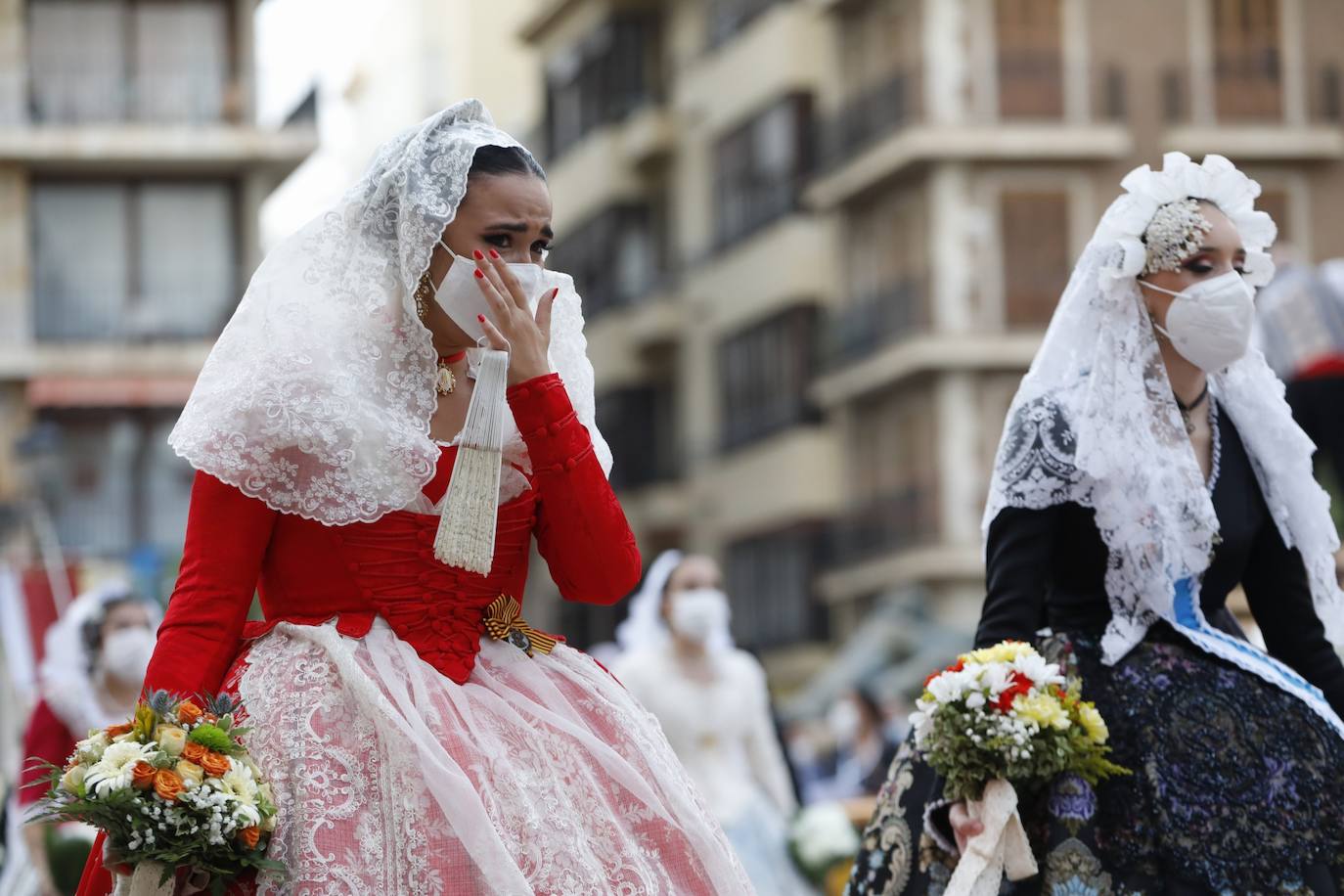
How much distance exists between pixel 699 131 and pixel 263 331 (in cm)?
4155

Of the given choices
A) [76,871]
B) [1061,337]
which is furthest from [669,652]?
[1061,337]

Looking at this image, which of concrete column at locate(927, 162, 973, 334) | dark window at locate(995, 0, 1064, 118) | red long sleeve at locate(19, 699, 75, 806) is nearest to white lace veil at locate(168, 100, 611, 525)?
red long sleeve at locate(19, 699, 75, 806)

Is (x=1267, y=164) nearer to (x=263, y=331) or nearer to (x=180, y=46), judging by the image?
(x=180, y=46)

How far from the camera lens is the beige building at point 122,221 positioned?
1706 inches

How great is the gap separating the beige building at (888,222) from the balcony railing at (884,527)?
53 millimetres

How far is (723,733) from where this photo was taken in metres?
13.1

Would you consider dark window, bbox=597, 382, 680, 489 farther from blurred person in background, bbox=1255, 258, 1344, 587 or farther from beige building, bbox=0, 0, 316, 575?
blurred person in background, bbox=1255, 258, 1344, 587

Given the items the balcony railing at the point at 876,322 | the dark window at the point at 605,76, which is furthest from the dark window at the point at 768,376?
the dark window at the point at 605,76

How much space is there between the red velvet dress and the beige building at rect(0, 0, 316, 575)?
Result: 128 feet

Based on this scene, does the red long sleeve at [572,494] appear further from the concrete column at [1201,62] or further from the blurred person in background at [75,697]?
the concrete column at [1201,62]

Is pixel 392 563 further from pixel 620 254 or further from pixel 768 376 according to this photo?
pixel 620 254

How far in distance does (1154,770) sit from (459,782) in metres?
2.21

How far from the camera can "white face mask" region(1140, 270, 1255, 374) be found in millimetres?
6773

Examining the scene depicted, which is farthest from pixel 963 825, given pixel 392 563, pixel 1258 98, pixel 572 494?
pixel 1258 98
